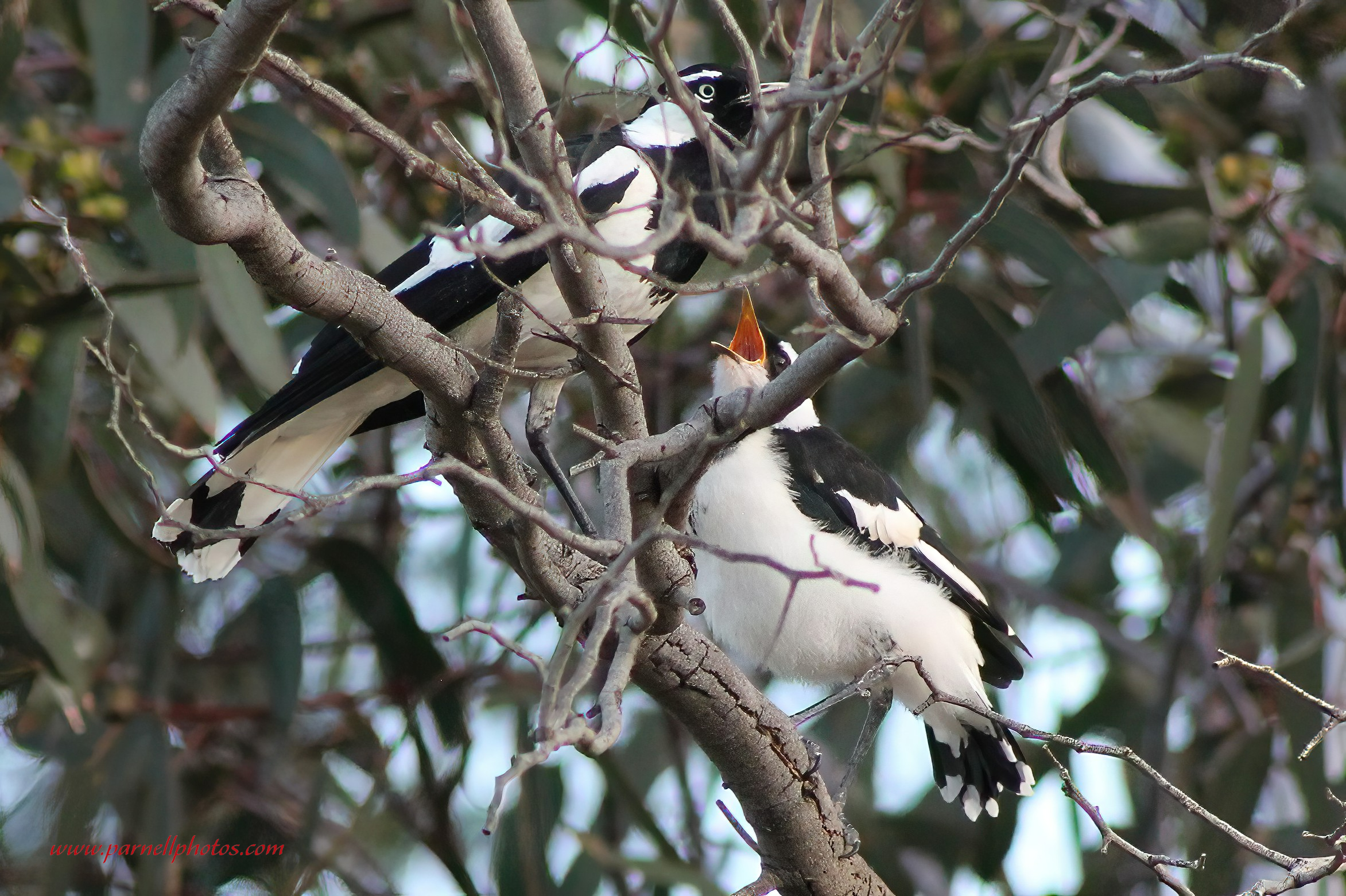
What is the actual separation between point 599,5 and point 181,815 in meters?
1.79

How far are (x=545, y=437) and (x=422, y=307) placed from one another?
0.25 meters

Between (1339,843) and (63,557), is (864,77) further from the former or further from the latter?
(63,557)

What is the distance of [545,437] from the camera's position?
1.94 meters

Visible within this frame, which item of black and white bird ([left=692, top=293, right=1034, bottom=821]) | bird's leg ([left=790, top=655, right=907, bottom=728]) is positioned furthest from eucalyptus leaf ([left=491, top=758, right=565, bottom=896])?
bird's leg ([left=790, top=655, right=907, bottom=728])

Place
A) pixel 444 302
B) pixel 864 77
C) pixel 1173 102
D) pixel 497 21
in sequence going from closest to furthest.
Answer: pixel 864 77
pixel 497 21
pixel 444 302
pixel 1173 102

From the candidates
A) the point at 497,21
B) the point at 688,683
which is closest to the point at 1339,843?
the point at 688,683

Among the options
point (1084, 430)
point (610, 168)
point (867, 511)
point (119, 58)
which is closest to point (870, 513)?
point (867, 511)

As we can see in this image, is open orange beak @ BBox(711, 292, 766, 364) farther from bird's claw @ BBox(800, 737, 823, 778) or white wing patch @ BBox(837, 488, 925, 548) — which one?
bird's claw @ BBox(800, 737, 823, 778)

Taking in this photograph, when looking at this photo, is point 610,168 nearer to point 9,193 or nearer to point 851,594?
point 851,594

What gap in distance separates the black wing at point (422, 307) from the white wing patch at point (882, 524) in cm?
66

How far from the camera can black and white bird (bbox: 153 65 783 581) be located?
74.2 inches

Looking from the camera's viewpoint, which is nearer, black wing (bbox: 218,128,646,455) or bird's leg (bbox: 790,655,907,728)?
black wing (bbox: 218,128,646,455)

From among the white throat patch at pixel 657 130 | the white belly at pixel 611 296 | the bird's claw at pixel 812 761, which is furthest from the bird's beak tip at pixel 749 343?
the bird's claw at pixel 812 761

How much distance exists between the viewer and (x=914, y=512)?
7.96 ft
